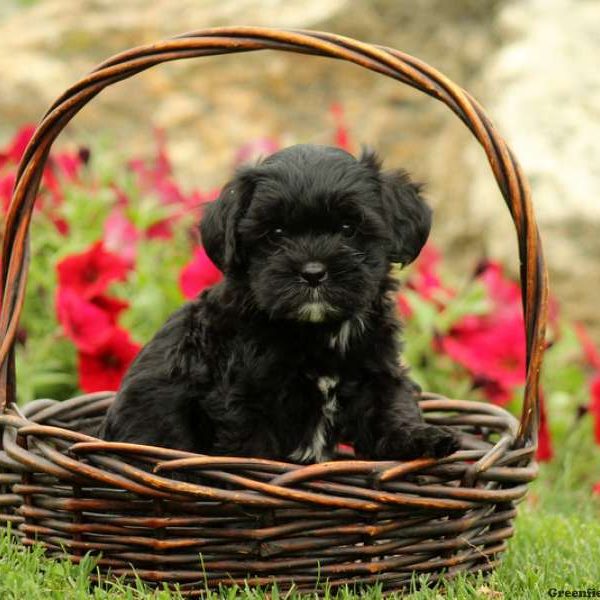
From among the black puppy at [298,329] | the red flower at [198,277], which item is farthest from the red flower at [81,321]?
the black puppy at [298,329]

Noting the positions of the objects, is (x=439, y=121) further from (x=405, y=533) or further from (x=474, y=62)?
(x=405, y=533)

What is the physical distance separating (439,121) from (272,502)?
7.14m

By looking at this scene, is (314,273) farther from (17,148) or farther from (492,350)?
(17,148)

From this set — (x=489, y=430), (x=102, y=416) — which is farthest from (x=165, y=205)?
(x=489, y=430)

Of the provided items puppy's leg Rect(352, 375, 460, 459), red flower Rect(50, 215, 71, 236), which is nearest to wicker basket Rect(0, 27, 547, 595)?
puppy's leg Rect(352, 375, 460, 459)

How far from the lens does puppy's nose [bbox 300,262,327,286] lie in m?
3.38

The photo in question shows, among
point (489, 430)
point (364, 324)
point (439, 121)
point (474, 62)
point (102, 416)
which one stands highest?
point (474, 62)

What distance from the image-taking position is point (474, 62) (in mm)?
9625

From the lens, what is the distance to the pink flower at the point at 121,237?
5633 millimetres

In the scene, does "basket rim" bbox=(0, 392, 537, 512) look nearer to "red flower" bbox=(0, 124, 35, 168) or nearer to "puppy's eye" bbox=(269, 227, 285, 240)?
"puppy's eye" bbox=(269, 227, 285, 240)

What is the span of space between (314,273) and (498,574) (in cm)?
→ 125

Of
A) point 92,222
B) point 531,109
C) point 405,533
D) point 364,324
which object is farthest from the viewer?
point 531,109

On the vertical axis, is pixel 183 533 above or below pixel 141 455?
below

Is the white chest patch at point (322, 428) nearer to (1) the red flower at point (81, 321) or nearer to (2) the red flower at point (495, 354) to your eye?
(1) the red flower at point (81, 321)
